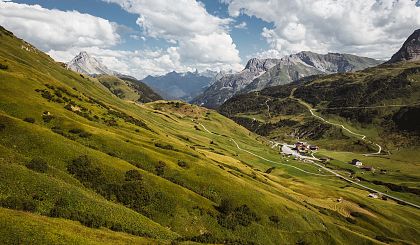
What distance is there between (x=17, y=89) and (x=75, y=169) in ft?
146

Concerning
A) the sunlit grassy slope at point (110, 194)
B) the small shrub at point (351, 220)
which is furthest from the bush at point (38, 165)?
the small shrub at point (351, 220)

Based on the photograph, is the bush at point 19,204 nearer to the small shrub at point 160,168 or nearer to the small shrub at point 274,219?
the small shrub at point 160,168

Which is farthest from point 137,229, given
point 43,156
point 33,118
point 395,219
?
point 395,219

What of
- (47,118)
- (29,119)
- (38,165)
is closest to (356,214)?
(47,118)

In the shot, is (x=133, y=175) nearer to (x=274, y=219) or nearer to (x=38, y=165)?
(x=38, y=165)

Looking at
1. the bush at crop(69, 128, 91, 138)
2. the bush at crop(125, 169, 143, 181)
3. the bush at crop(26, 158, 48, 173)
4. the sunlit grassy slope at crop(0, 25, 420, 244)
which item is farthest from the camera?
→ the bush at crop(69, 128, 91, 138)

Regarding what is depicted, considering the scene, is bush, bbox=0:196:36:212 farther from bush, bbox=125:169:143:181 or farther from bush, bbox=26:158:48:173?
bush, bbox=125:169:143:181

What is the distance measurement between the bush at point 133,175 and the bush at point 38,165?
1415cm

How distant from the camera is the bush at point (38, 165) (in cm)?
5369

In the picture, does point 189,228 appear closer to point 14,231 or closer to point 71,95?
point 14,231

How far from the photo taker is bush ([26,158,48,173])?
5369cm

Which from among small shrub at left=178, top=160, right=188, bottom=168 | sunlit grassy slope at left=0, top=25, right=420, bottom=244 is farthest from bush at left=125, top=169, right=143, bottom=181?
small shrub at left=178, top=160, right=188, bottom=168

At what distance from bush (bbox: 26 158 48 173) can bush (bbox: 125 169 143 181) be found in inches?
557

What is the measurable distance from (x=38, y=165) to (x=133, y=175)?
16.7 m
